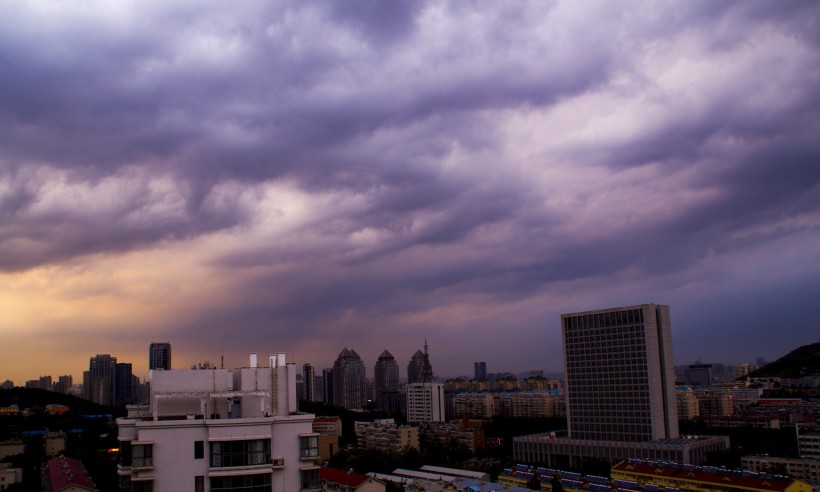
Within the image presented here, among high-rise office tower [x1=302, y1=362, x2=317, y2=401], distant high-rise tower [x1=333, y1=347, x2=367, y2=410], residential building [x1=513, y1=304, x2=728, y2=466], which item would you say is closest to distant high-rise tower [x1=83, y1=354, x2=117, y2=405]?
high-rise office tower [x1=302, y1=362, x2=317, y2=401]

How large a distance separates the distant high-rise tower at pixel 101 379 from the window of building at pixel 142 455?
6285 centimetres

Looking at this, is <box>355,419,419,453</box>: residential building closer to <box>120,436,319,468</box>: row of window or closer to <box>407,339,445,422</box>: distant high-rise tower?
<box>407,339,445,422</box>: distant high-rise tower

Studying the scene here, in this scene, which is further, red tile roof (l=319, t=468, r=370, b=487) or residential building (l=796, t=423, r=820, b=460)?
residential building (l=796, t=423, r=820, b=460)

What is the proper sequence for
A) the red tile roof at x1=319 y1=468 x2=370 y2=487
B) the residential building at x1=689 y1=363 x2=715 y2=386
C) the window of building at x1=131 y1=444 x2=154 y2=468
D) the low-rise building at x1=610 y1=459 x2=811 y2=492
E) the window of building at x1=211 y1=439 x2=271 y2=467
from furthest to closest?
1. the residential building at x1=689 y1=363 x2=715 y2=386
2. the low-rise building at x1=610 y1=459 x2=811 y2=492
3. the red tile roof at x1=319 y1=468 x2=370 y2=487
4. the window of building at x1=211 y1=439 x2=271 y2=467
5. the window of building at x1=131 y1=444 x2=154 y2=468

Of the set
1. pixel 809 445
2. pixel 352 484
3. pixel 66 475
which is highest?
pixel 66 475

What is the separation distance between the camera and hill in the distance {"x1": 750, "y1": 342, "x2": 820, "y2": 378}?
271 feet

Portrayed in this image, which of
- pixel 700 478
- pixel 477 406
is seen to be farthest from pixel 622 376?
pixel 477 406

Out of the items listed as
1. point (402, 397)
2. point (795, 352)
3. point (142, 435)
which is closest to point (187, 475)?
point (142, 435)

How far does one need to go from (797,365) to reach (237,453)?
319ft

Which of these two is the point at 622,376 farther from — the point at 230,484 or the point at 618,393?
the point at 230,484

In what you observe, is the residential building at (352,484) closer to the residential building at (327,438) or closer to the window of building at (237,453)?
the residential building at (327,438)

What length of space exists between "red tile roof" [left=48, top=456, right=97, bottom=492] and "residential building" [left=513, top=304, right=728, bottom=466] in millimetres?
21377

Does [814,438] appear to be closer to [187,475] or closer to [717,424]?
[717,424]

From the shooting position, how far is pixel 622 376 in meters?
32.4
